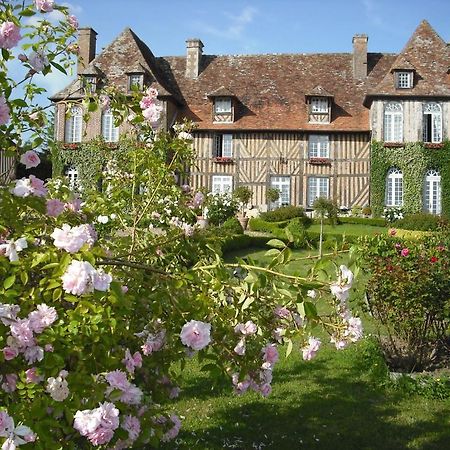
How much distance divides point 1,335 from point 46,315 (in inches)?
6.6

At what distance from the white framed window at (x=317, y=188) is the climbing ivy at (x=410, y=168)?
1865 mm

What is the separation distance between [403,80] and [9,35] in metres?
23.4

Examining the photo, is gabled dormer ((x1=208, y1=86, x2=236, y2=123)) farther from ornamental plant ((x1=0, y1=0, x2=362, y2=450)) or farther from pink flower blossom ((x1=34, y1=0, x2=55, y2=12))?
pink flower blossom ((x1=34, y1=0, x2=55, y2=12))

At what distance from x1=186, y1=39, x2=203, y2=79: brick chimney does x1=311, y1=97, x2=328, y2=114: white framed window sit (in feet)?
19.0

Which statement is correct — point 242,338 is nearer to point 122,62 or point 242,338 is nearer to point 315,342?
point 315,342

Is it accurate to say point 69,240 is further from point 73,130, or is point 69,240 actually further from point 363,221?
point 73,130

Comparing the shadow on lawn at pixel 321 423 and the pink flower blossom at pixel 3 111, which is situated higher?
the pink flower blossom at pixel 3 111

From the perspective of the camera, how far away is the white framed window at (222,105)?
24875 mm

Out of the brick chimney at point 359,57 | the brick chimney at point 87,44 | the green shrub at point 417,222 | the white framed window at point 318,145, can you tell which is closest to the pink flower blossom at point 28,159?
the green shrub at point 417,222

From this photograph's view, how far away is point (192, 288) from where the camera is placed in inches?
106

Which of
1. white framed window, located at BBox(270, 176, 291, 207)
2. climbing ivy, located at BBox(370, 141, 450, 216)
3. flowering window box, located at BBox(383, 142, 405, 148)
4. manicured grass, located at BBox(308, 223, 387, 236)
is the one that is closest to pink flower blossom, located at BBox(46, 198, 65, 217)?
manicured grass, located at BBox(308, 223, 387, 236)

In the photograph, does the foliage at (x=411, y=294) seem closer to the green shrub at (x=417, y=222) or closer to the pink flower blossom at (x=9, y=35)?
the pink flower blossom at (x=9, y=35)

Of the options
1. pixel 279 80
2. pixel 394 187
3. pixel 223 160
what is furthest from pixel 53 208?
pixel 279 80

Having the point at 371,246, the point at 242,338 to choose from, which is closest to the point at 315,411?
the point at 371,246
